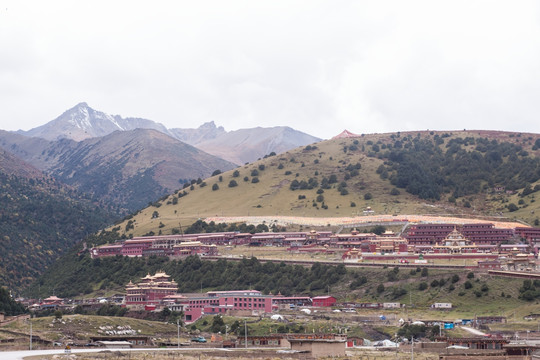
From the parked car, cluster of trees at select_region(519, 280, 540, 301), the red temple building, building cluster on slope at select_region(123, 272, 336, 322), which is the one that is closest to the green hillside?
cluster of trees at select_region(519, 280, 540, 301)

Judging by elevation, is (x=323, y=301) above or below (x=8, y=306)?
below

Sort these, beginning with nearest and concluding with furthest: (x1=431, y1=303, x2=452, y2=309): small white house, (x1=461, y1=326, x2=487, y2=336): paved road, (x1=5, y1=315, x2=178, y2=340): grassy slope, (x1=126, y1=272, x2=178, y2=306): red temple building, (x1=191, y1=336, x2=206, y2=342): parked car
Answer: (x1=5, y1=315, x2=178, y2=340): grassy slope < (x1=191, y1=336, x2=206, y2=342): parked car < (x1=461, y1=326, x2=487, y2=336): paved road < (x1=431, y1=303, x2=452, y2=309): small white house < (x1=126, y1=272, x2=178, y2=306): red temple building

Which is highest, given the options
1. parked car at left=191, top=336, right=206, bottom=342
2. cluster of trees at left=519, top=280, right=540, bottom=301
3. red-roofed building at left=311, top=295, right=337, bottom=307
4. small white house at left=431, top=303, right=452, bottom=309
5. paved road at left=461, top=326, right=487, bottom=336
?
cluster of trees at left=519, top=280, right=540, bottom=301

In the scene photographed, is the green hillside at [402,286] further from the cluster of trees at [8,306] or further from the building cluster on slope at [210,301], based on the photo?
the cluster of trees at [8,306]

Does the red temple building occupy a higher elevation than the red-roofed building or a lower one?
higher

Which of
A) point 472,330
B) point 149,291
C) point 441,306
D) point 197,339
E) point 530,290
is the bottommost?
point 472,330

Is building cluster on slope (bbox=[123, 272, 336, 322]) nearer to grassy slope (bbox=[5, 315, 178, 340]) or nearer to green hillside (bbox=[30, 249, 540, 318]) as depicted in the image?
green hillside (bbox=[30, 249, 540, 318])

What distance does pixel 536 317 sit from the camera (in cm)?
14488

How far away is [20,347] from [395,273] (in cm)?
9473

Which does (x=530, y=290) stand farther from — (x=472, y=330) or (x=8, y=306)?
(x=8, y=306)

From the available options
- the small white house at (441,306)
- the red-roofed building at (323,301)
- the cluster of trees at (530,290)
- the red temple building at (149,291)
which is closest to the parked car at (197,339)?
the red-roofed building at (323,301)

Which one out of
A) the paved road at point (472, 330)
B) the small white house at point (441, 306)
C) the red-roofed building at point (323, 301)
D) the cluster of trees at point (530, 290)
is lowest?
the paved road at point (472, 330)

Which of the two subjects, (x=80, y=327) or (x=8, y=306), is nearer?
(x=80, y=327)

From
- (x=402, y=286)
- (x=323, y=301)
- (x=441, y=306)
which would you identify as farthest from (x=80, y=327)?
(x=402, y=286)
